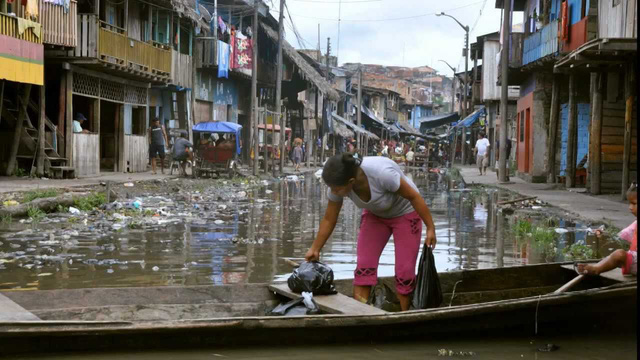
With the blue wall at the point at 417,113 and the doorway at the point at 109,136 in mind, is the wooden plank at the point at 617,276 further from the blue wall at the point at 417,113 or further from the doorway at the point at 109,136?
the blue wall at the point at 417,113

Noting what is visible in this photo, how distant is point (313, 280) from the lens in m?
6.02

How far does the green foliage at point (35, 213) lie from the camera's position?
12820mm

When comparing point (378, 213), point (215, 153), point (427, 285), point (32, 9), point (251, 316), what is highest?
point (32, 9)

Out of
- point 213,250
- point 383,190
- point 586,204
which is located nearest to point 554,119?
point 586,204

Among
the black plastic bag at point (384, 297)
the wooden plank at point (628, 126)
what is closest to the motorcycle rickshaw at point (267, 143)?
the wooden plank at point (628, 126)

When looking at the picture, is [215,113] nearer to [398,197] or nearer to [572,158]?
[572,158]

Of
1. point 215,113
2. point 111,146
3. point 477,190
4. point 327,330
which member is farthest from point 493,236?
point 215,113

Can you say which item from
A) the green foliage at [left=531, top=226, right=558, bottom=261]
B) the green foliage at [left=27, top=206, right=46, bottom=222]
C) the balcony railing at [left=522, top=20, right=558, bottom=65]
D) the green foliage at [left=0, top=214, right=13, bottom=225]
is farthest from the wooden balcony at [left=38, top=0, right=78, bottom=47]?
the green foliage at [left=531, top=226, right=558, bottom=261]

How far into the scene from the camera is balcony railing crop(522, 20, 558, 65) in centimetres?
2173

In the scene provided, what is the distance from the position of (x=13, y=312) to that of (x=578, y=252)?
260 inches

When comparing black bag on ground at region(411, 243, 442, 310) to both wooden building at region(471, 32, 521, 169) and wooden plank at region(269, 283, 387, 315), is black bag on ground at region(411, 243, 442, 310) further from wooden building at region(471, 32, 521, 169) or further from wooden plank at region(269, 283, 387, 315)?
wooden building at region(471, 32, 521, 169)

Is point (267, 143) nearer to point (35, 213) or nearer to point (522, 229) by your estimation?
point (35, 213)

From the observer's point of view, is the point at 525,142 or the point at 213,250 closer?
the point at 213,250

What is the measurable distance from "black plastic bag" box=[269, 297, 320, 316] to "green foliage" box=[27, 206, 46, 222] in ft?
25.6
